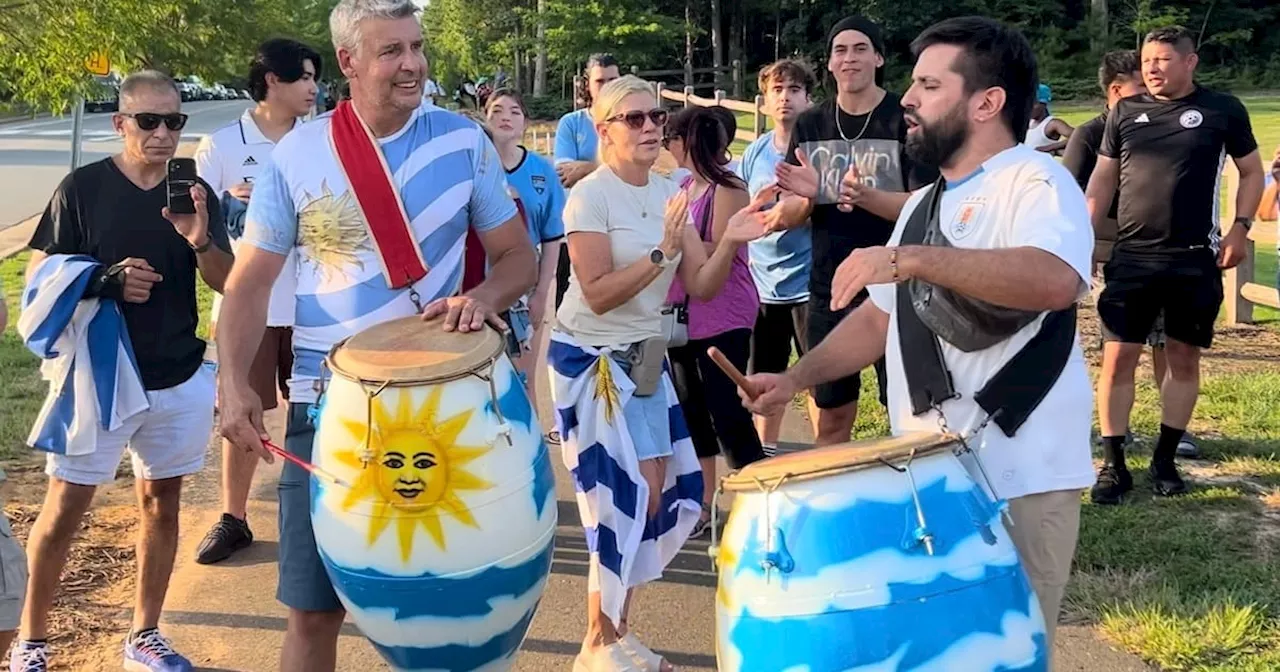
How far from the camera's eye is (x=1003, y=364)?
2.62 m

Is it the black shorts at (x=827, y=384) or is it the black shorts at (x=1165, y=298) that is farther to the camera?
the black shorts at (x=1165, y=298)

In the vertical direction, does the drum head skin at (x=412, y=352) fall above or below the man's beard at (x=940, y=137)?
below

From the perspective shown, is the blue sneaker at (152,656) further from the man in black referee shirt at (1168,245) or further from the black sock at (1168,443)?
the black sock at (1168,443)

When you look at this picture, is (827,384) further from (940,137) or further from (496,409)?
(496,409)

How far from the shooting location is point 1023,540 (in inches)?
108

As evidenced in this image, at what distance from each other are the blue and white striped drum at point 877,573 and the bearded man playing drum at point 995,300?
29 centimetres

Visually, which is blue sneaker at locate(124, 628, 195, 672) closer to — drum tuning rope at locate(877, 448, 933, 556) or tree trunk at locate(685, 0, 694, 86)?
drum tuning rope at locate(877, 448, 933, 556)

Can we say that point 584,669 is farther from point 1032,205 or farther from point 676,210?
point 1032,205

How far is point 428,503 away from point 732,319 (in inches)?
102

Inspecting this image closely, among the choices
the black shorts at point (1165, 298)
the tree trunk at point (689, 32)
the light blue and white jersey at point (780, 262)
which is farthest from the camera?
the tree trunk at point (689, 32)

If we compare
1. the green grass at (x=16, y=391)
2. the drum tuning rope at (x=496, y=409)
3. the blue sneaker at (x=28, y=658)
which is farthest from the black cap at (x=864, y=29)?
the green grass at (x=16, y=391)

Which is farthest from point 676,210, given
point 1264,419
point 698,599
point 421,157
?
point 1264,419

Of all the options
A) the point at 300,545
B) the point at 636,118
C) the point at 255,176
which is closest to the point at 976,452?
the point at 300,545

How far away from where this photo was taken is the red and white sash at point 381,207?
3.09 m
